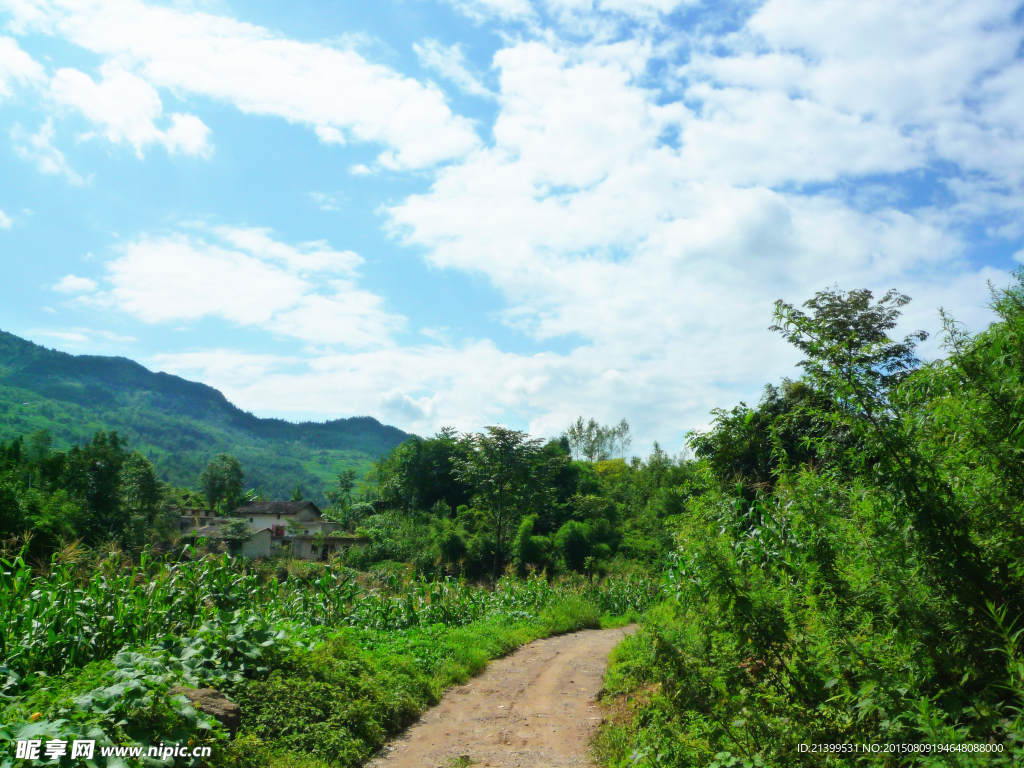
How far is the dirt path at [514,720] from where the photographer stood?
5.18 m

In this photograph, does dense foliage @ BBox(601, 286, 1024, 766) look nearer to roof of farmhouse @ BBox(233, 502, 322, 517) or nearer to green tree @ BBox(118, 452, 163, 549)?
green tree @ BBox(118, 452, 163, 549)

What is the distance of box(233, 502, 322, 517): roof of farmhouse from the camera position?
200 feet

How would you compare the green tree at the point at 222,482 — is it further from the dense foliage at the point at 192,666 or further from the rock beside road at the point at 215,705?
the rock beside road at the point at 215,705

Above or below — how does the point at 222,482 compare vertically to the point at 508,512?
below

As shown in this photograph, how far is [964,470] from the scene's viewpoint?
103 inches

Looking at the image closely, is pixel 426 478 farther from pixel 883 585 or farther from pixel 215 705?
pixel 883 585

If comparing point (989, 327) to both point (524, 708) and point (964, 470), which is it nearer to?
point (964, 470)

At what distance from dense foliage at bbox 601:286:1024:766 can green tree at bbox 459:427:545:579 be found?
44.1ft

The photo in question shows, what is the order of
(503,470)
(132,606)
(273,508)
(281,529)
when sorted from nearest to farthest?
(132,606) < (503,470) < (281,529) < (273,508)

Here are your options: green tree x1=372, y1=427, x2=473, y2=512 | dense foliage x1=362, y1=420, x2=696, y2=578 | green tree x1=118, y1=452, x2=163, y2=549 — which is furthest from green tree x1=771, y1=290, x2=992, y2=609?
green tree x1=118, y1=452, x2=163, y2=549

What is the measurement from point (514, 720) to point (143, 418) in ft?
613

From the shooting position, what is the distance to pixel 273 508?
62.2 m

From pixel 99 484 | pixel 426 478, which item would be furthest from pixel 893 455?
pixel 99 484

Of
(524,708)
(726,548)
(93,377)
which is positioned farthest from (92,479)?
(93,377)
